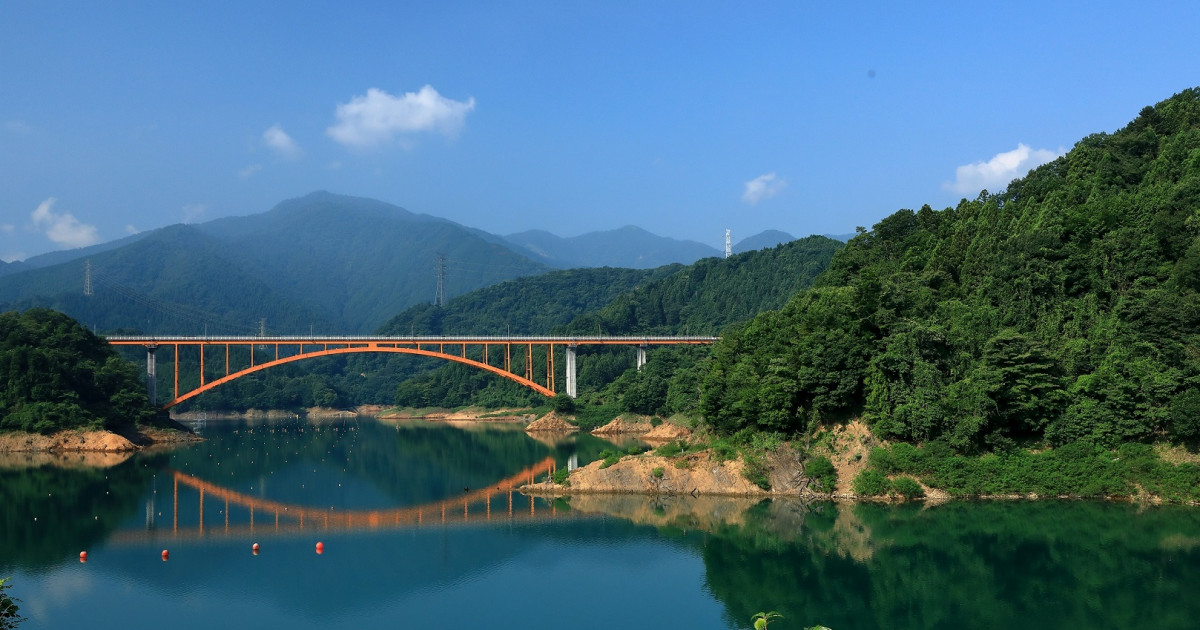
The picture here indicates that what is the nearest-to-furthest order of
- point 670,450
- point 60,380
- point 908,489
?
point 908,489 < point 670,450 < point 60,380

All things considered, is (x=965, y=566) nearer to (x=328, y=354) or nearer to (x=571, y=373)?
(x=571, y=373)

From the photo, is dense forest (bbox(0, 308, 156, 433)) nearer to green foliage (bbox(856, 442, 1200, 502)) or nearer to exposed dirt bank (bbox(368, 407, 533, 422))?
exposed dirt bank (bbox(368, 407, 533, 422))

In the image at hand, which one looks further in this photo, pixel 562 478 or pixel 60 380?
pixel 60 380

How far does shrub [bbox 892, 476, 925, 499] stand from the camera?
33.8 m

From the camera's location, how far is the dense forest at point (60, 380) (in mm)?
60219

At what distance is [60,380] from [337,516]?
33874 mm

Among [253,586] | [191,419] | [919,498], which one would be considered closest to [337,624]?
[253,586]

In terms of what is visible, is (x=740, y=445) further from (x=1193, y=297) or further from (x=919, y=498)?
(x=1193, y=297)

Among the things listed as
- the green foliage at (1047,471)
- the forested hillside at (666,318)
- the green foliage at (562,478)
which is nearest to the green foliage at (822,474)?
the green foliage at (1047,471)

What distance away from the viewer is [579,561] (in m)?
28.9

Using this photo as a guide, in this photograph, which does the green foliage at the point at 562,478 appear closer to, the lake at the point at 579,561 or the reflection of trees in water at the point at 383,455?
the lake at the point at 579,561

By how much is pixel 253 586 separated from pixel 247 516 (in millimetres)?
12375

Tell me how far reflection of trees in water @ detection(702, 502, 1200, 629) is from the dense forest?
4801 centimetres

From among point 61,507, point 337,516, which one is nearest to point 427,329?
point 61,507
